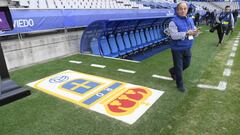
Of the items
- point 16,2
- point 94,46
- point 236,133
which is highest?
point 16,2

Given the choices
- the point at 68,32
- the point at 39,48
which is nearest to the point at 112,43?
the point at 68,32

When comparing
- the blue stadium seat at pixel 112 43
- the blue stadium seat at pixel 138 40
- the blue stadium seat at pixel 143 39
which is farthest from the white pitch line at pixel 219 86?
the blue stadium seat at pixel 143 39

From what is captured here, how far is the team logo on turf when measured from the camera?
11.1ft

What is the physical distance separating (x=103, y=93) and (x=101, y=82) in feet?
2.00

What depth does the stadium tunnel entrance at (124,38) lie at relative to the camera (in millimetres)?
7412

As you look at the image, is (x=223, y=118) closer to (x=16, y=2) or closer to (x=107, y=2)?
(x=16, y=2)

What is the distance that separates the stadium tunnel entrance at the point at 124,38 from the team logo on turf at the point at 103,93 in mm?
2623

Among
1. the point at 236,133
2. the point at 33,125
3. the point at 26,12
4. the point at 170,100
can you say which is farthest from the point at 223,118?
the point at 26,12

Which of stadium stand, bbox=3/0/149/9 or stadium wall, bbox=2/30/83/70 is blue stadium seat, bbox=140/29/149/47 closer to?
stadium wall, bbox=2/30/83/70

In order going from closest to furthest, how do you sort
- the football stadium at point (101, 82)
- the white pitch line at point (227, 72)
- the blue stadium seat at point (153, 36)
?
the football stadium at point (101, 82) → the white pitch line at point (227, 72) → the blue stadium seat at point (153, 36)

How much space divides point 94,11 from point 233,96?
6556 millimetres

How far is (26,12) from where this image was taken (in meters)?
5.86

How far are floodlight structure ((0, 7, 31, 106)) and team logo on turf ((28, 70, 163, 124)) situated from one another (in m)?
0.52

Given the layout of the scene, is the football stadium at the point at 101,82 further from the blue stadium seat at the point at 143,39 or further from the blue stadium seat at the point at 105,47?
the blue stadium seat at the point at 143,39
